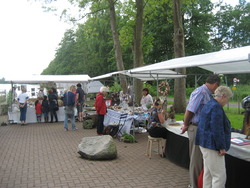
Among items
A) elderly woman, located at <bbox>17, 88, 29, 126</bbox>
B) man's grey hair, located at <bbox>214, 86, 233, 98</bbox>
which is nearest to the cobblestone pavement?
man's grey hair, located at <bbox>214, 86, 233, 98</bbox>

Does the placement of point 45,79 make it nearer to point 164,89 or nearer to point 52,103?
point 52,103

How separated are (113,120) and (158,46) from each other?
23.6 m

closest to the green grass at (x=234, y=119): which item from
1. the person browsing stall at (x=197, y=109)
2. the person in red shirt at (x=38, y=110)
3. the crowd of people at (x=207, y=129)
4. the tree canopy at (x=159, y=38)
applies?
the crowd of people at (x=207, y=129)

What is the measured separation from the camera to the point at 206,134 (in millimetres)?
3031

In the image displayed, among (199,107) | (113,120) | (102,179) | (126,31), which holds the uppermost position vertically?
(126,31)

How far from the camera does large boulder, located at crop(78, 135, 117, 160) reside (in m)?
5.72

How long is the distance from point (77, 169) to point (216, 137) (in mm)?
3141

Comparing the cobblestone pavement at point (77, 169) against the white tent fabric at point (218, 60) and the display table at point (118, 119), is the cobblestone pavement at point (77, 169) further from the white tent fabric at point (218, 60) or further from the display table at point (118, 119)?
the white tent fabric at point (218, 60)

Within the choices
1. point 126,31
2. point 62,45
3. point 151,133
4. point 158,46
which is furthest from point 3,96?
point 62,45

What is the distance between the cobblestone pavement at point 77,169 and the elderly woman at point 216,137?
1.38 meters

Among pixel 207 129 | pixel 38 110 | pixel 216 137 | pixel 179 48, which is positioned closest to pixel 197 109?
pixel 207 129

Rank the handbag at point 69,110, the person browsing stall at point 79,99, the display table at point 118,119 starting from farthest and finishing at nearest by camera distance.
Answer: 1. the person browsing stall at point 79,99
2. the handbag at point 69,110
3. the display table at point 118,119

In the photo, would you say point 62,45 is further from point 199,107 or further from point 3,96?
point 199,107

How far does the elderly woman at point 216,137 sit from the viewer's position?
294cm
